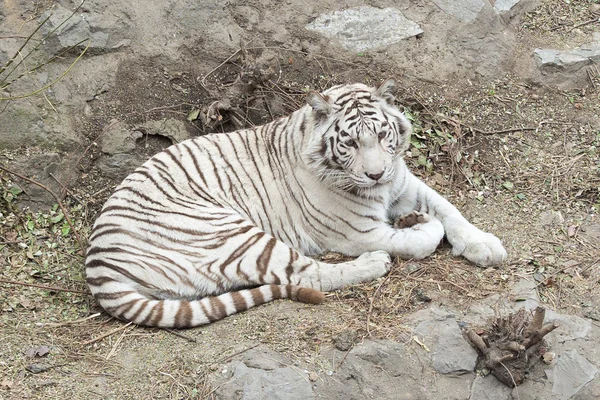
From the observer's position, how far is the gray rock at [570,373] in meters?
3.88

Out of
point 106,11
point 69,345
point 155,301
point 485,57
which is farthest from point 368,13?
point 69,345

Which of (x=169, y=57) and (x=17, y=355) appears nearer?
(x=17, y=355)

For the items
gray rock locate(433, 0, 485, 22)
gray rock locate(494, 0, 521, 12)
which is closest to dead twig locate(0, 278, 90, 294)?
gray rock locate(433, 0, 485, 22)

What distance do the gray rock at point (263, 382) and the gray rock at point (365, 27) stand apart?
3182mm

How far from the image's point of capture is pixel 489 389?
388 centimetres

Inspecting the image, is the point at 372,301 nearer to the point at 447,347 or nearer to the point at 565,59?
the point at 447,347

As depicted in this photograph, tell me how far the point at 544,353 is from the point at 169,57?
3.59 m

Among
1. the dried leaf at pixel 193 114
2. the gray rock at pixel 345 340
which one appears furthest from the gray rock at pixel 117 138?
the gray rock at pixel 345 340

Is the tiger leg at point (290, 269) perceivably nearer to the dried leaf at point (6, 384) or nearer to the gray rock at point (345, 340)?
the gray rock at point (345, 340)

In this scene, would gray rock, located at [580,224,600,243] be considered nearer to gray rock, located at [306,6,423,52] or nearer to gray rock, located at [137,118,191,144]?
gray rock, located at [306,6,423,52]

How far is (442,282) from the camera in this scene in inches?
174

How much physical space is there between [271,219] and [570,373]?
6.74ft

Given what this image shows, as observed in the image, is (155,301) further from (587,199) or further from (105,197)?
(587,199)

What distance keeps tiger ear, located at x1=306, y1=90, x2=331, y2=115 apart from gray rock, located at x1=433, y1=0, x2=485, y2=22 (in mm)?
2287
